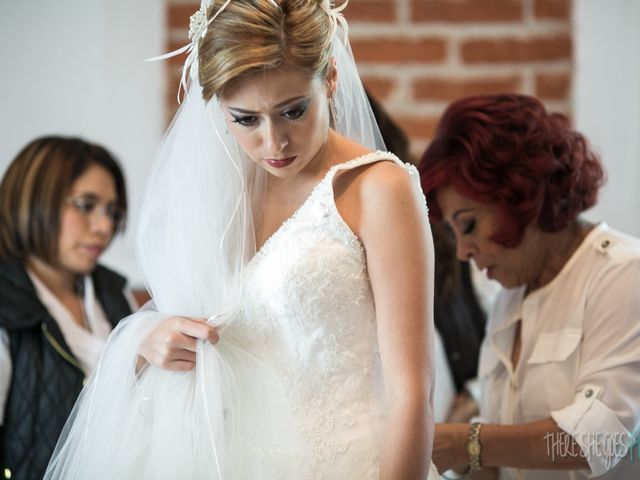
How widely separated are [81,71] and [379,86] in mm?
830

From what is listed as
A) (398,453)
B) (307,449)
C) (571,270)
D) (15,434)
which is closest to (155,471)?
(307,449)

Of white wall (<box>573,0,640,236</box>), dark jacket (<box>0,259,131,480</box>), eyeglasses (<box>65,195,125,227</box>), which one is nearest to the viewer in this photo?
dark jacket (<box>0,259,131,480</box>)

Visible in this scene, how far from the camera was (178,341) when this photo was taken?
1169 millimetres

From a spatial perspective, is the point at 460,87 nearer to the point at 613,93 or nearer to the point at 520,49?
the point at 520,49

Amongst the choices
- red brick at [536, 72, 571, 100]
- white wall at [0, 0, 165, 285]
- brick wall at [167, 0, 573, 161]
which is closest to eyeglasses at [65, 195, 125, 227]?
white wall at [0, 0, 165, 285]

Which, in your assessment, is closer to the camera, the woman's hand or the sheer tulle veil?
the sheer tulle veil

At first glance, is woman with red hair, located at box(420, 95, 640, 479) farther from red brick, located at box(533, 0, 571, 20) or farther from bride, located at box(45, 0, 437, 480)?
red brick, located at box(533, 0, 571, 20)

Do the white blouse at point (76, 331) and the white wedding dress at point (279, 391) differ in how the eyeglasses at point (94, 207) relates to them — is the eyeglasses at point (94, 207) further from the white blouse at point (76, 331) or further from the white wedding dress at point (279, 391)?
the white wedding dress at point (279, 391)

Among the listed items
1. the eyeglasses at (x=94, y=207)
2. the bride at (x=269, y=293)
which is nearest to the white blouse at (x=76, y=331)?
the eyeglasses at (x=94, y=207)

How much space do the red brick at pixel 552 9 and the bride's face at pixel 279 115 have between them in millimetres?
1325

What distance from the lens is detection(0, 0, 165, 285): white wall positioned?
88.3 inches

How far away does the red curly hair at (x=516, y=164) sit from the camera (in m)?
1.52

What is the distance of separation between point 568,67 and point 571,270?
0.97m

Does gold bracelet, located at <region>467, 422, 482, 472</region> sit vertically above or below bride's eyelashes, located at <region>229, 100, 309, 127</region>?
below
